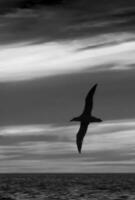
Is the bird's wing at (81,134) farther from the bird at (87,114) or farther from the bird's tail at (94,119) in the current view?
the bird's tail at (94,119)

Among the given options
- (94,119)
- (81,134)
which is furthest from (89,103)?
(81,134)

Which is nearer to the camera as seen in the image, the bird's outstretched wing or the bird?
the bird

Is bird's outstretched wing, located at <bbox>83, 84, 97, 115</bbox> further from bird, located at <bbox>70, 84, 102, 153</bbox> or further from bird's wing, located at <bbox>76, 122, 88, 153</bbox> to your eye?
bird's wing, located at <bbox>76, 122, 88, 153</bbox>

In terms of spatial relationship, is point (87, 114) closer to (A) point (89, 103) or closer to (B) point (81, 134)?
(A) point (89, 103)

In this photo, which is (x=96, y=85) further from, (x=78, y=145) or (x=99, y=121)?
(x=78, y=145)

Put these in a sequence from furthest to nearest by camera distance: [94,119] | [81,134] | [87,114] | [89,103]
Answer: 1. [81,134]
2. [89,103]
3. [87,114]
4. [94,119]

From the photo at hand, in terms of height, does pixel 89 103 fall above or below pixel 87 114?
above

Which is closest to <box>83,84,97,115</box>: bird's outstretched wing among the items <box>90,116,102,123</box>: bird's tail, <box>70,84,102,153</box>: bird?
<box>70,84,102,153</box>: bird

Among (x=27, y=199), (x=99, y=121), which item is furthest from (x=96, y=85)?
(x=27, y=199)

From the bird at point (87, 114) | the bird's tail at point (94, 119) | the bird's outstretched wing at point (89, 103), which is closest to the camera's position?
the bird's tail at point (94, 119)

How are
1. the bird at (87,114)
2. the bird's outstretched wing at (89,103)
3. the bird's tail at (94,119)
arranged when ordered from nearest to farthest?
the bird's tail at (94,119), the bird at (87,114), the bird's outstretched wing at (89,103)

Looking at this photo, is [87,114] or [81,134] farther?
[81,134]

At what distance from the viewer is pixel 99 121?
2088 cm

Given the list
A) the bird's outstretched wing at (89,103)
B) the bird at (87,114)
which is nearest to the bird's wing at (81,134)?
the bird at (87,114)
